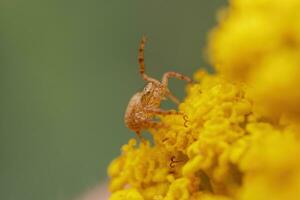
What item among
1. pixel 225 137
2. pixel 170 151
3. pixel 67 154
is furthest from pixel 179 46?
pixel 225 137

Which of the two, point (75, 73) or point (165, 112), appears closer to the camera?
point (165, 112)

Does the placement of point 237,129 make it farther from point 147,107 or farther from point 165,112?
point 147,107

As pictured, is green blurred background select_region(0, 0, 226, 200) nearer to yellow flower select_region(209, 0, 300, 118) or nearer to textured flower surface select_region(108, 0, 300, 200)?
textured flower surface select_region(108, 0, 300, 200)

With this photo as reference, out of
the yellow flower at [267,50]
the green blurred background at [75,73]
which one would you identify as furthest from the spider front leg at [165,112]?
the green blurred background at [75,73]

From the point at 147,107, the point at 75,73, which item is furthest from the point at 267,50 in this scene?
the point at 75,73

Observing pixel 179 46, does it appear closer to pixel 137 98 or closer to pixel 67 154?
pixel 67 154

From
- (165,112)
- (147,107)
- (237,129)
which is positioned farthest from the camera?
(147,107)
